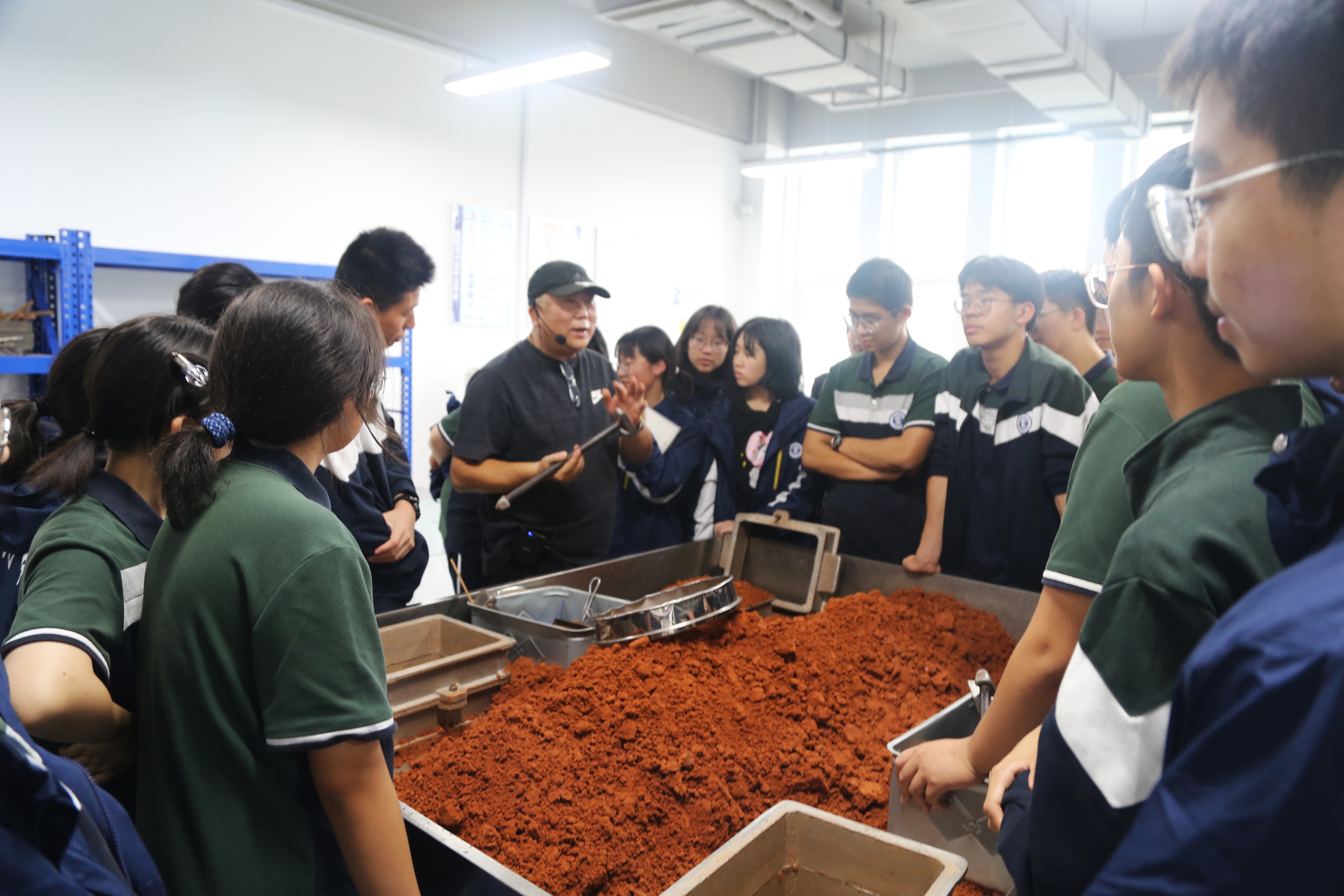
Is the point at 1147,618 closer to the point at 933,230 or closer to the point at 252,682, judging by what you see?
the point at 252,682

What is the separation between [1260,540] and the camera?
53 centimetres

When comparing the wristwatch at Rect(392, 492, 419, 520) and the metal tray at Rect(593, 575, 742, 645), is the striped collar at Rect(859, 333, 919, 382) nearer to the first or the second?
the metal tray at Rect(593, 575, 742, 645)

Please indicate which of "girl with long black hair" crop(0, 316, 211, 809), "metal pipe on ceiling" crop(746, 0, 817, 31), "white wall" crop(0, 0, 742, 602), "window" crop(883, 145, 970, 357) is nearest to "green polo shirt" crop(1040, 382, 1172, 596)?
"girl with long black hair" crop(0, 316, 211, 809)

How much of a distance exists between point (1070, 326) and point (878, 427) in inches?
32.4

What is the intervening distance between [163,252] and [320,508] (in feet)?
12.6

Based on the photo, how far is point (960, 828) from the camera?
1120 millimetres

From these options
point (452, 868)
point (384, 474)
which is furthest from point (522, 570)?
point (452, 868)

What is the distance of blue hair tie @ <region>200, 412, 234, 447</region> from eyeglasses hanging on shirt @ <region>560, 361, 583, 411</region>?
155cm

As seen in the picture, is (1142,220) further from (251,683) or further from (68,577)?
(68,577)

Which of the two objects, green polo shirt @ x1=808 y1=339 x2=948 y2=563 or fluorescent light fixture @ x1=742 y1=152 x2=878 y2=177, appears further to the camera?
fluorescent light fixture @ x1=742 y1=152 x2=878 y2=177

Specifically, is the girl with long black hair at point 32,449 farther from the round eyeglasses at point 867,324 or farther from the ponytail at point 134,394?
the round eyeglasses at point 867,324

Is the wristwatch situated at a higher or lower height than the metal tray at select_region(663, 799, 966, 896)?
higher

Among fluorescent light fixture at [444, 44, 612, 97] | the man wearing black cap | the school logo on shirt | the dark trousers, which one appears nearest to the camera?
the man wearing black cap

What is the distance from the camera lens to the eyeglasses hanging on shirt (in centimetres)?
244
